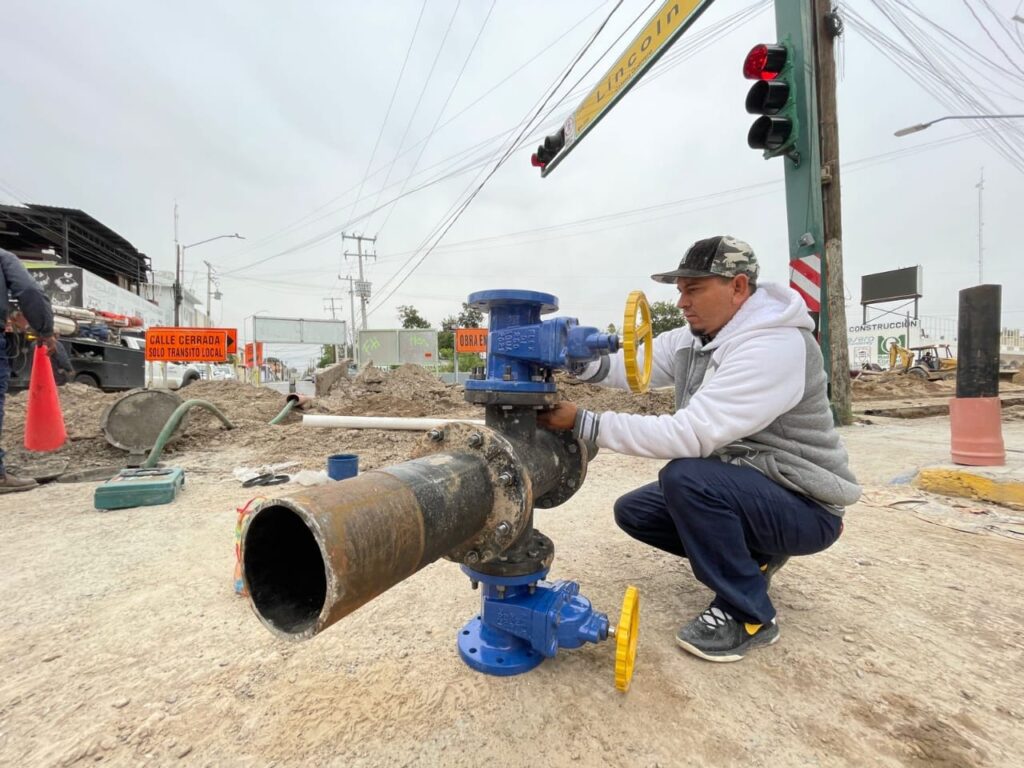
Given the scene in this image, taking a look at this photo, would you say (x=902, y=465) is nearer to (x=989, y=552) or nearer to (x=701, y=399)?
(x=989, y=552)

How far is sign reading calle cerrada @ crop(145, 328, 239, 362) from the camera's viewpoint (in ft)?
35.7

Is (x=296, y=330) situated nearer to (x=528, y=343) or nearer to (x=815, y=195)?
Answer: (x=815, y=195)

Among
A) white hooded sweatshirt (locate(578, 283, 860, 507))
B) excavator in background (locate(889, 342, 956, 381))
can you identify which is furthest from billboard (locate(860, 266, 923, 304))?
white hooded sweatshirt (locate(578, 283, 860, 507))

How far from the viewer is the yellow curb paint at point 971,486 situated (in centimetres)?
299

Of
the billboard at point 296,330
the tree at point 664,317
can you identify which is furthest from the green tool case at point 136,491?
the tree at point 664,317

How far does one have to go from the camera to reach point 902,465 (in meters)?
4.05

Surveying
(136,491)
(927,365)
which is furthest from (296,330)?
(927,365)

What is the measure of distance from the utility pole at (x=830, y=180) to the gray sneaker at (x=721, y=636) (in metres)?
5.43

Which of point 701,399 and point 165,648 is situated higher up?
point 701,399

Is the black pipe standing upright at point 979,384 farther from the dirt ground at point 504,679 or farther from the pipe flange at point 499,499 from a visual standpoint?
the pipe flange at point 499,499

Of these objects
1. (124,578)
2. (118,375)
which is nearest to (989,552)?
(124,578)

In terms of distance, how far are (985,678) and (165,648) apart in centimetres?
244

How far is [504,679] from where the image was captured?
144 cm

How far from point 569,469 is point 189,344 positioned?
11.8 m
